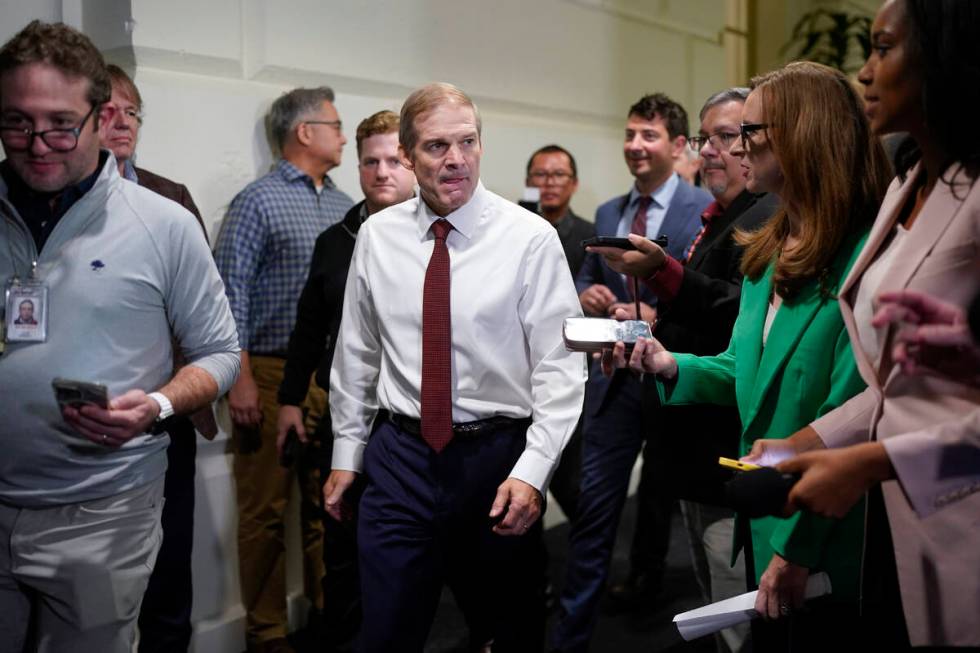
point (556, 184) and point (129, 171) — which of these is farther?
point (556, 184)

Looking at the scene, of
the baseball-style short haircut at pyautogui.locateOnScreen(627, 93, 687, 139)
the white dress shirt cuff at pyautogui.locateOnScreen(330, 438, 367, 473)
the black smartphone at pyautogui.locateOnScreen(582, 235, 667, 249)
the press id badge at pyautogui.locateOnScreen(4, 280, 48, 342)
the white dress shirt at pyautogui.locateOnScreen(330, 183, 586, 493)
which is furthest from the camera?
the baseball-style short haircut at pyautogui.locateOnScreen(627, 93, 687, 139)

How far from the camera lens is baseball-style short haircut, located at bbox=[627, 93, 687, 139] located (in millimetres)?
3588

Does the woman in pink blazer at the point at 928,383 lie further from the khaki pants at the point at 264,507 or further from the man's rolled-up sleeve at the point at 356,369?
the khaki pants at the point at 264,507

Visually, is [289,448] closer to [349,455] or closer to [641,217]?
[349,455]

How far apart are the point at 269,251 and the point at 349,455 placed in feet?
3.58

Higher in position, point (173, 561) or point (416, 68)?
point (416, 68)

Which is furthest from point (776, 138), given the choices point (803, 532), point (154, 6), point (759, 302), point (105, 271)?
point (154, 6)

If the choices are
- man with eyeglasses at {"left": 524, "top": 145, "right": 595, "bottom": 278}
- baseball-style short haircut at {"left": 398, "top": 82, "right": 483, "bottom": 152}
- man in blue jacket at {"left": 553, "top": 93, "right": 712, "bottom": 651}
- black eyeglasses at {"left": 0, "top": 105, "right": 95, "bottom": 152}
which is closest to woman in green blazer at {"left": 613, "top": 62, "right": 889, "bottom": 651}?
baseball-style short haircut at {"left": 398, "top": 82, "right": 483, "bottom": 152}

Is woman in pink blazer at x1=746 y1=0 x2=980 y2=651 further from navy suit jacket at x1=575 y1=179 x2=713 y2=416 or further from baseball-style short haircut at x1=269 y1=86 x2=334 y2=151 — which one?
baseball-style short haircut at x1=269 y1=86 x2=334 y2=151

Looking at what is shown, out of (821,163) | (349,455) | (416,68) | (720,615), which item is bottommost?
(720,615)

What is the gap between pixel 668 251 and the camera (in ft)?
10.4

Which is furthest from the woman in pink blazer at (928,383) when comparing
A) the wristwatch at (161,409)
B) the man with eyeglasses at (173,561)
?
the man with eyeglasses at (173,561)

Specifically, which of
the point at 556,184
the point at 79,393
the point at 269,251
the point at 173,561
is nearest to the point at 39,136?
the point at 79,393

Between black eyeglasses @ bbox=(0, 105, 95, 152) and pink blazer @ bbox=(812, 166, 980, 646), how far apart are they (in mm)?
1402
